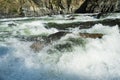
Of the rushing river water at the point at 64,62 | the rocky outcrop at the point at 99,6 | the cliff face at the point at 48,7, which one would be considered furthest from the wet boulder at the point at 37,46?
the cliff face at the point at 48,7

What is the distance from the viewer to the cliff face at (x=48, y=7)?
69375mm

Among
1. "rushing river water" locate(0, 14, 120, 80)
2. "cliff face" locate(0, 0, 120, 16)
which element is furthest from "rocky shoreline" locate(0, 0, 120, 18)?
"rushing river water" locate(0, 14, 120, 80)

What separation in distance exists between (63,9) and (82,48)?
5596cm

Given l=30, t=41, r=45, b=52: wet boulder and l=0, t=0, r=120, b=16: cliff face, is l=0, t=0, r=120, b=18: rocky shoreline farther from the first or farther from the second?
l=30, t=41, r=45, b=52: wet boulder

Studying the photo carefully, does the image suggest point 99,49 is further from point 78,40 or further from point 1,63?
point 1,63

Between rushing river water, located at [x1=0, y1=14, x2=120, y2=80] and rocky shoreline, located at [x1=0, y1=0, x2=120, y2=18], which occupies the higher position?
rushing river water, located at [x1=0, y1=14, x2=120, y2=80]

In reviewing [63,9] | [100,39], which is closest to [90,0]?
[63,9]

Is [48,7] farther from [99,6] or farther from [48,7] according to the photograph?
[99,6]

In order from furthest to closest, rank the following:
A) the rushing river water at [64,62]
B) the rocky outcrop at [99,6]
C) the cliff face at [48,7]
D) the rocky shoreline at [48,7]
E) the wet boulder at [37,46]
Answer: the cliff face at [48,7], the rocky shoreline at [48,7], the rocky outcrop at [99,6], the wet boulder at [37,46], the rushing river water at [64,62]

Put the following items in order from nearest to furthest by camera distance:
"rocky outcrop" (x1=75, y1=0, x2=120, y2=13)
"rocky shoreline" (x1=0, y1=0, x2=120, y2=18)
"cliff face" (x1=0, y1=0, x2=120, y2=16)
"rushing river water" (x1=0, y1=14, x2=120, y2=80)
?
"rushing river water" (x1=0, y1=14, x2=120, y2=80) < "rocky outcrop" (x1=75, y1=0, x2=120, y2=13) < "rocky shoreline" (x1=0, y1=0, x2=120, y2=18) < "cliff face" (x1=0, y1=0, x2=120, y2=16)

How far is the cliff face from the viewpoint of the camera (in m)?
69.4

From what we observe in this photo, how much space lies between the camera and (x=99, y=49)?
18.8 meters

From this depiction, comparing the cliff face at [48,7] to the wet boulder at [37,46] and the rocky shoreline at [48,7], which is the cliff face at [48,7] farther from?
the wet boulder at [37,46]

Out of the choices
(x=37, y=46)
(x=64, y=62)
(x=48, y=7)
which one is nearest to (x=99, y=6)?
(x=48, y=7)
